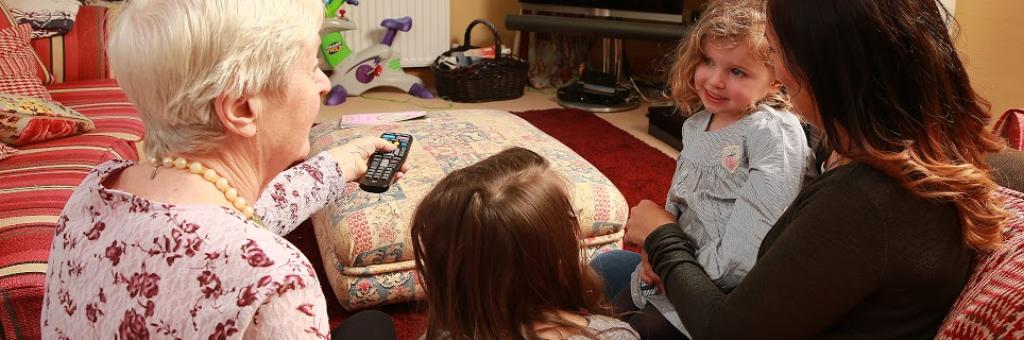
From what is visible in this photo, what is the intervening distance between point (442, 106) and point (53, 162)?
2362mm

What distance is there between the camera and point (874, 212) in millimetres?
809

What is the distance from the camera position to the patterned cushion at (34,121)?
2.00 meters

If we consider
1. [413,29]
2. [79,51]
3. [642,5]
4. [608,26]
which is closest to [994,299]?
[79,51]

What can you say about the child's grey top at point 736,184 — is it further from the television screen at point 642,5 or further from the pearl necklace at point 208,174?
the television screen at point 642,5

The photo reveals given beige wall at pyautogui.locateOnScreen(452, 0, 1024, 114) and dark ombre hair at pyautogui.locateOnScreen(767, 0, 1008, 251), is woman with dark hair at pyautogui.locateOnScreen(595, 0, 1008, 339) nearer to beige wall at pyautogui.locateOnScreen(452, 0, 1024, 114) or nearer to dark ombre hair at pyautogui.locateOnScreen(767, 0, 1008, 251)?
dark ombre hair at pyautogui.locateOnScreen(767, 0, 1008, 251)

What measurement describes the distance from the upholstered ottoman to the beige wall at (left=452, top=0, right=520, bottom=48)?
231cm

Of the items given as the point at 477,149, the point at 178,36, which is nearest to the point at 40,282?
the point at 178,36

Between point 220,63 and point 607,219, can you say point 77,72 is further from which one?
point 220,63

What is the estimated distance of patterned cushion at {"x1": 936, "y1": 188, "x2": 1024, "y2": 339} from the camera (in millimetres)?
764

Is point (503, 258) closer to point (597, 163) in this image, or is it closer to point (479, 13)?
point (597, 163)

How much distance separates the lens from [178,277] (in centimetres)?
76

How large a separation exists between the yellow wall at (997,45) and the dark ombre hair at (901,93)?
6.03 feet

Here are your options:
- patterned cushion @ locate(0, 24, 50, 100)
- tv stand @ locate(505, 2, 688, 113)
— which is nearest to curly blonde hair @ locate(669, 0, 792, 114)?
patterned cushion @ locate(0, 24, 50, 100)

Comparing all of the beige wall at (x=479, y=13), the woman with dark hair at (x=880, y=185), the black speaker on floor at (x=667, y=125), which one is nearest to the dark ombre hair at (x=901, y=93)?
the woman with dark hair at (x=880, y=185)
